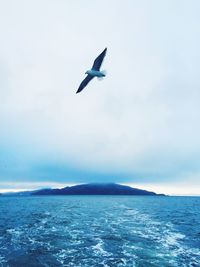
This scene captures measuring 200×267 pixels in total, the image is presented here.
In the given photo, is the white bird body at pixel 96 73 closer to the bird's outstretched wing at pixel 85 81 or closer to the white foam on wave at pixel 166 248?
the bird's outstretched wing at pixel 85 81

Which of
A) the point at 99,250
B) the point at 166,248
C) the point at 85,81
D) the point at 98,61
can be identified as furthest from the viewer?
the point at 166,248

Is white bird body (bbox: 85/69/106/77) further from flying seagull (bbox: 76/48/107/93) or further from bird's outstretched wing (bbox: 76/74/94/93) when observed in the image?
bird's outstretched wing (bbox: 76/74/94/93)

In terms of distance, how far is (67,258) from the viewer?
26.6m

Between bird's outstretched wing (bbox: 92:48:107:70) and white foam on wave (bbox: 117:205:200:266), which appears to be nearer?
bird's outstretched wing (bbox: 92:48:107:70)

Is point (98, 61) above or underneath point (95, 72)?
above

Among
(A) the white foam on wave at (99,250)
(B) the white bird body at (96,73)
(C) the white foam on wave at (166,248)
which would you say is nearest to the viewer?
(B) the white bird body at (96,73)

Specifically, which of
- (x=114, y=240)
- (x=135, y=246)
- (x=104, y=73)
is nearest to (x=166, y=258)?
(x=135, y=246)

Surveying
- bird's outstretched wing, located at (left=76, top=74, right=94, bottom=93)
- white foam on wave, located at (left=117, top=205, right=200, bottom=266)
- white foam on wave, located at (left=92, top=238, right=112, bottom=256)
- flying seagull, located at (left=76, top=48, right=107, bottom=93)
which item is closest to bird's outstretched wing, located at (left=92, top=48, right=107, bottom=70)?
flying seagull, located at (left=76, top=48, right=107, bottom=93)

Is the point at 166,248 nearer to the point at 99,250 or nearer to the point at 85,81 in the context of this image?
the point at 99,250

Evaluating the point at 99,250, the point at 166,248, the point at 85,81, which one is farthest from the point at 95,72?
the point at 166,248

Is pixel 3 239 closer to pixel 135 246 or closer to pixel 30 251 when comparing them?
pixel 30 251

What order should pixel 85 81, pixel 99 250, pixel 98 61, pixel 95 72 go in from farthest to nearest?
pixel 99 250 → pixel 85 81 → pixel 95 72 → pixel 98 61

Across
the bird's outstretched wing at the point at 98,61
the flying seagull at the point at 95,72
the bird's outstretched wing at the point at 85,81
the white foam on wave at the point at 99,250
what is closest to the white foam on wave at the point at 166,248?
the white foam on wave at the point at 99,250

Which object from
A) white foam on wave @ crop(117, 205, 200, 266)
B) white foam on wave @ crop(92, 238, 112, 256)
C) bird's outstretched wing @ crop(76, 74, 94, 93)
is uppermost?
bird's outstretched wing @ crop(76, 74, 94, 93)
